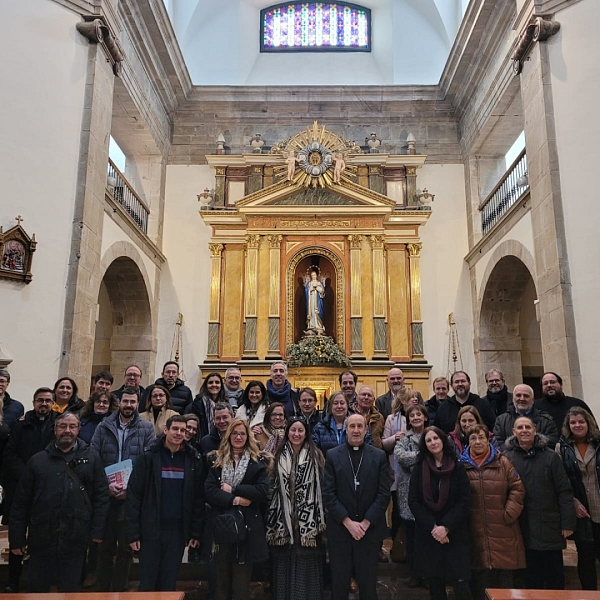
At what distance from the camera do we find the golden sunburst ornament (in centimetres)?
1186

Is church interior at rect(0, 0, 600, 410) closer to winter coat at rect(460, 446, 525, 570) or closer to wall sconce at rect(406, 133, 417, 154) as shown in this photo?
wall sconce at rect(406, 133, 417, 154)

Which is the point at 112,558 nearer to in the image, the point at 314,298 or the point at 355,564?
the point at 355,564

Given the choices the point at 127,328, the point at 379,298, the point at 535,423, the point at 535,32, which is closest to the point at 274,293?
the point at 379,298

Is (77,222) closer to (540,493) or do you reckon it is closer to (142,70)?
(142,70)

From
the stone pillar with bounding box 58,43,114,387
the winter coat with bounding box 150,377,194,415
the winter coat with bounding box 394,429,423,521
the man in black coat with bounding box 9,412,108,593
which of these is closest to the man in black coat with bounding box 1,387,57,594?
the man in black coat with bounding box 9,412,108,593

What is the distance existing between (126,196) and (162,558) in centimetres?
863

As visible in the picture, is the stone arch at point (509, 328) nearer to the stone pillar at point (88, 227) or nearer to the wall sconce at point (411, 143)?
the wall sconce at point (411, 143)

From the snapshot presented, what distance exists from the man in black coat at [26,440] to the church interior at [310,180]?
9.68 feet

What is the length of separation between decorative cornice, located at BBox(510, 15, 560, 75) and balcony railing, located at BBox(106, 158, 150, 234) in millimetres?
6426

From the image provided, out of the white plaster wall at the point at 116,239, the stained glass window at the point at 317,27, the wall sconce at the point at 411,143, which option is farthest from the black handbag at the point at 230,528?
the stained glass window at the point at 317,27

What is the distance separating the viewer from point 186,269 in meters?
12.2

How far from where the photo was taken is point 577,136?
7277mm

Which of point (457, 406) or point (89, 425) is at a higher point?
point (457, 406)

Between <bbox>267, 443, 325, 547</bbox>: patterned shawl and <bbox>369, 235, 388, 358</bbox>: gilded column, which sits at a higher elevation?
<bbox>369, 235, 388, 358</bbox>: gilded column
